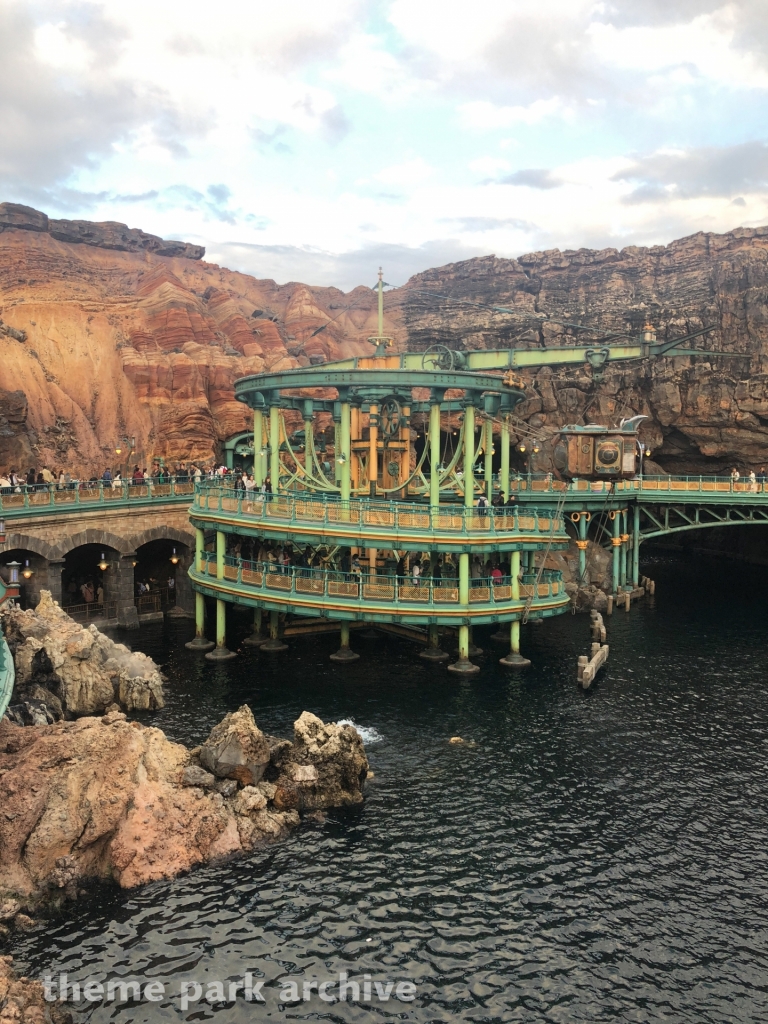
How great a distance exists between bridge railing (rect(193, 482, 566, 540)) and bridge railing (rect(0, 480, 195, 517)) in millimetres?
9870

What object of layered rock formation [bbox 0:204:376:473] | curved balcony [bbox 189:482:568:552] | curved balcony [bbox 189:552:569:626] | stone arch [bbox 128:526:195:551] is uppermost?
layered rock formation [bbox 0:204:376:473]

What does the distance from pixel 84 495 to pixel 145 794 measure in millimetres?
28733

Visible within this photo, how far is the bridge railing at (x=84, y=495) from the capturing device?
44.0 m

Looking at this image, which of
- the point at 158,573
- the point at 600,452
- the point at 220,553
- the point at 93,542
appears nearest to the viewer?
the point at 220,553

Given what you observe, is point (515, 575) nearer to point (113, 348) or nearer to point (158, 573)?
point (158, 573)

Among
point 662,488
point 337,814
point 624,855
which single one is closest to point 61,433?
point 662,488

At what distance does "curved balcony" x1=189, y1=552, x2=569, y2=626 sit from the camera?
124 feet

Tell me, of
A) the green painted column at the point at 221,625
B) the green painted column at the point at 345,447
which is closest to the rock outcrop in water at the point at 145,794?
the green painted column at the point at 221,625

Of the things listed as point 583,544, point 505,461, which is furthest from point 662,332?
point 505,461

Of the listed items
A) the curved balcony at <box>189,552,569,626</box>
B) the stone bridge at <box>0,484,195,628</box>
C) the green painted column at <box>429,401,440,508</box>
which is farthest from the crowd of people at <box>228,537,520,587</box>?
the stone bridge at <box>0,484,195,628</box>

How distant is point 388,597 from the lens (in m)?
38.3

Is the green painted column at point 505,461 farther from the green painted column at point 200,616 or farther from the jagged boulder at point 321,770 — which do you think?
the jagged boulder at point 321,770

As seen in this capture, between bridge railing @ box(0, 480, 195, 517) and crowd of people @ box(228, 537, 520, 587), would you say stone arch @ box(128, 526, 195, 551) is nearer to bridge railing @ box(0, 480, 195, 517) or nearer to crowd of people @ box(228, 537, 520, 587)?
bridge railing @ box(0, 480, 195, 517)

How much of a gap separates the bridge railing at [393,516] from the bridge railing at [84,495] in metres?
9.87
